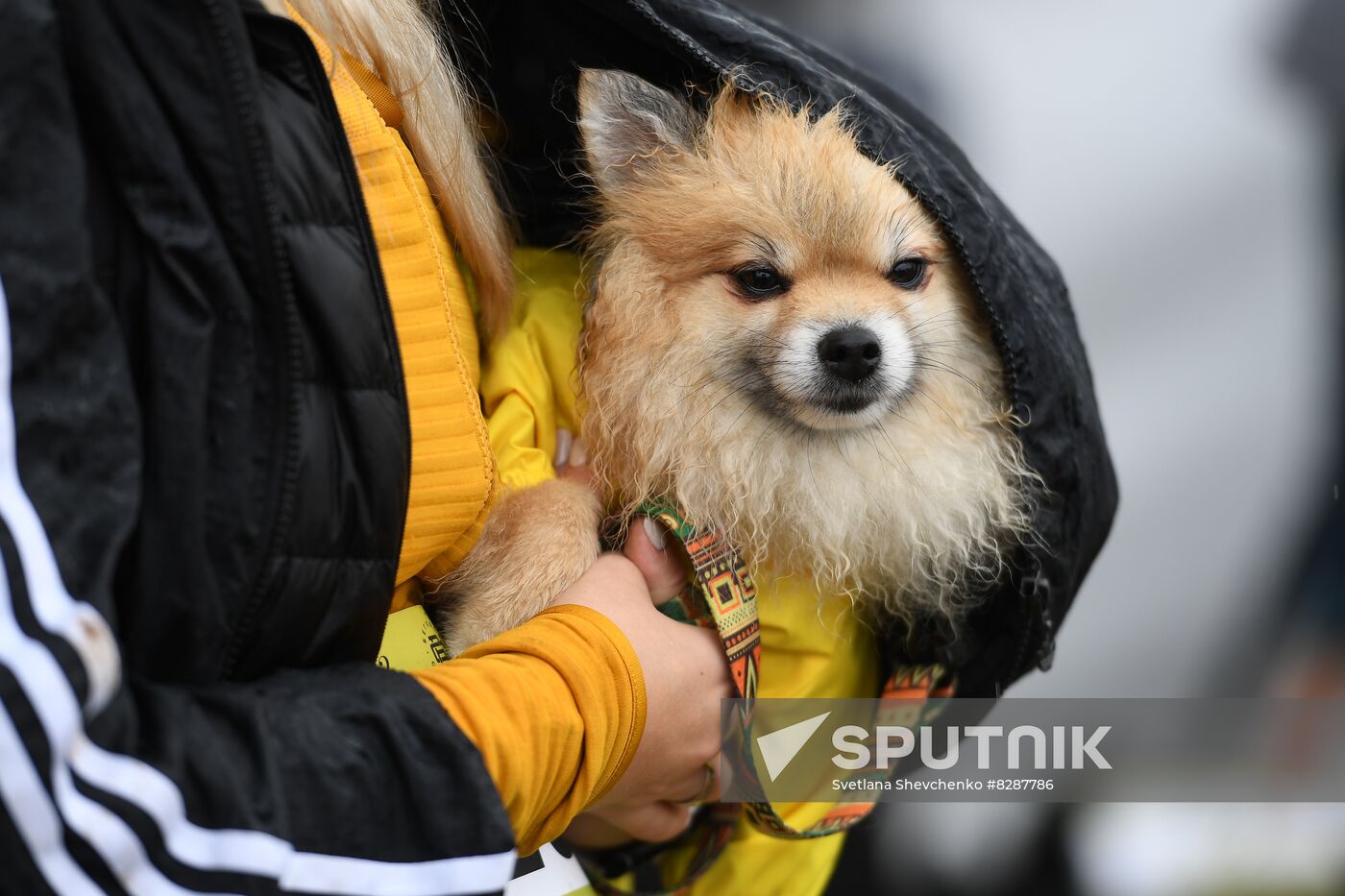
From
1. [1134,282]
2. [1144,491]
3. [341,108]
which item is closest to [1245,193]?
[1134,282]

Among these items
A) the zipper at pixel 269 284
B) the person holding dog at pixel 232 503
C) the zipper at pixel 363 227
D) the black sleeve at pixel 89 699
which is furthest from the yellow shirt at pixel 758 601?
the black sleeve at pixel 89 699

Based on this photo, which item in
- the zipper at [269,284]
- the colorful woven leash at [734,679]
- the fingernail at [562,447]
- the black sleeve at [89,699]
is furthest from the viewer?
the fingernail at [562,447]

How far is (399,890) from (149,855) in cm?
19

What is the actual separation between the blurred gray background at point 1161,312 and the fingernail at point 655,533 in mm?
1434

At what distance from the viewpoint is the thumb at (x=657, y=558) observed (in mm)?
1268

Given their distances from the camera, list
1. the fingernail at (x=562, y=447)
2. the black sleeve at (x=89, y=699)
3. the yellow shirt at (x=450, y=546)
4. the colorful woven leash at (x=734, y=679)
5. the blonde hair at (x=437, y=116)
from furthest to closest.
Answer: the fingernail at (x=562, y=447)
the colorful woven leash at (x=734, y=679)
the blonde hair at (x=437, y=116)
the yellow shirt at (x=450, y=546)
the black sleeve at (x=89, y=699)

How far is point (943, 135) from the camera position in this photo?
1480 millimetres

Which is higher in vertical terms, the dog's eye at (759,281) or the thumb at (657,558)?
the dog's eye at (759,281)

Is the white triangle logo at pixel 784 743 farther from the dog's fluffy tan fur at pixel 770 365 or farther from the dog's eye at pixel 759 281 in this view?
the dog's eye at pixel 759 281

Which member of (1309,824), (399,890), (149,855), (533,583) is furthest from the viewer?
(1309,824)

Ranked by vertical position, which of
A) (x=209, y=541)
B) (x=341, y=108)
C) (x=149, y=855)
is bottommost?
(x=149, y=855)

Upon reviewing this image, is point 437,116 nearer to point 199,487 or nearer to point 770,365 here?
point 770,365

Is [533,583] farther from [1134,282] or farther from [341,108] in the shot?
[1134,282]

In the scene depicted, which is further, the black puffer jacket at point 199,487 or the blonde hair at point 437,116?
the blonde hair at point 437,116
